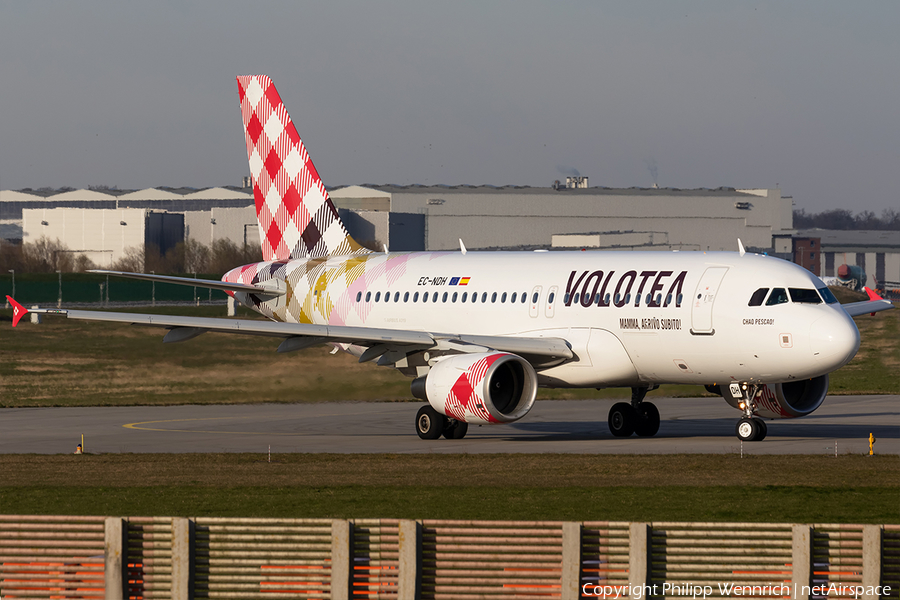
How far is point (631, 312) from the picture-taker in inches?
1132

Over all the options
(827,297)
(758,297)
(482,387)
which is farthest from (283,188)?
(827,297)

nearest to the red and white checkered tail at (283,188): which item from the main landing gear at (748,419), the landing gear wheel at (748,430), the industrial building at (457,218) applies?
the main landing gear at (748,419)

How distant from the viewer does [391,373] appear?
132 feet

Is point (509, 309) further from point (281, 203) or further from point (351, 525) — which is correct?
point (351, 525)

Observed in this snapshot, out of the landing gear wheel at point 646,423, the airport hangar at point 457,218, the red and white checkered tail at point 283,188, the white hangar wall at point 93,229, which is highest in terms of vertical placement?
the airport hangar at point 457,218

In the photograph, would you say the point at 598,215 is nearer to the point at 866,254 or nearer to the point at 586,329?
the point at 866,254

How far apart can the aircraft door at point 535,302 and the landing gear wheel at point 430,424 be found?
11.4 ft

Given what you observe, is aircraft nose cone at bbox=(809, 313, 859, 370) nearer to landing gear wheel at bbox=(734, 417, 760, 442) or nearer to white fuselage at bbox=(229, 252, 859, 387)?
white fuselage at bbox=(229, 252, 859, 387)

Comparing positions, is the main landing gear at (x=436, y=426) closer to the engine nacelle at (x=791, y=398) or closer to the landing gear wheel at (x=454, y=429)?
the landing gear wheel at (x=454, y=429)

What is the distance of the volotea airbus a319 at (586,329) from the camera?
2706cm

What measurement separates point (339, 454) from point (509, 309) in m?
7.30

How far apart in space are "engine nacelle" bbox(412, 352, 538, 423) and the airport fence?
16.6 m

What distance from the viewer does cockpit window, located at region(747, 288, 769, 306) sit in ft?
88.9

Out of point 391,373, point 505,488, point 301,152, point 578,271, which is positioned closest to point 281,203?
point 301,152
